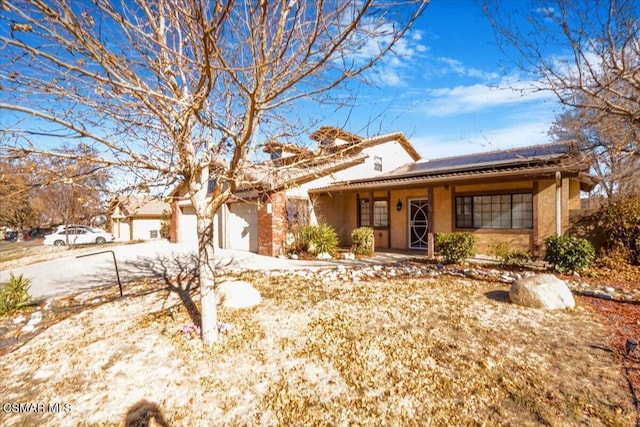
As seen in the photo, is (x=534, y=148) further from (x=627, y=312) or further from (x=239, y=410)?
(x=239, y=410)

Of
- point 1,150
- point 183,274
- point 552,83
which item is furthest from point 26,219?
point 552,83

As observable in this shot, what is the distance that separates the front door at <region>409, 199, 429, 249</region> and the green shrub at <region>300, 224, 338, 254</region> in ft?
11.9

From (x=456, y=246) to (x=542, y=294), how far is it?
3.60m

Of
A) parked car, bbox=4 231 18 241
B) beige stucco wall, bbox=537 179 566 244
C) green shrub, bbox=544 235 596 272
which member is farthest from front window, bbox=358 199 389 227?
parked car, bbox=4 231 18 241

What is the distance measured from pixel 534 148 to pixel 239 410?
44.7ft

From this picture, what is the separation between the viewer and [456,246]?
8.80 metres

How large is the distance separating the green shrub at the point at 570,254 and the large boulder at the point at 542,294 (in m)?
2.71

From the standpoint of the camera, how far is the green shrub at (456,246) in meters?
8.73

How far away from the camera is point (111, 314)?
550 cm

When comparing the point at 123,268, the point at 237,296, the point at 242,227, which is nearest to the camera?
the point at 237,296

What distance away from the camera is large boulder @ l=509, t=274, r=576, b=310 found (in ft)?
16.9

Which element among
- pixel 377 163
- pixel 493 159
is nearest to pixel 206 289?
pixel 493 159

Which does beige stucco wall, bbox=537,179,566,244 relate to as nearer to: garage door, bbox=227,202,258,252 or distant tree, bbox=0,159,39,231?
garage door, bbox=227,202,258,252

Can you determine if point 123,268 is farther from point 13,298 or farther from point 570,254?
point 570,254
